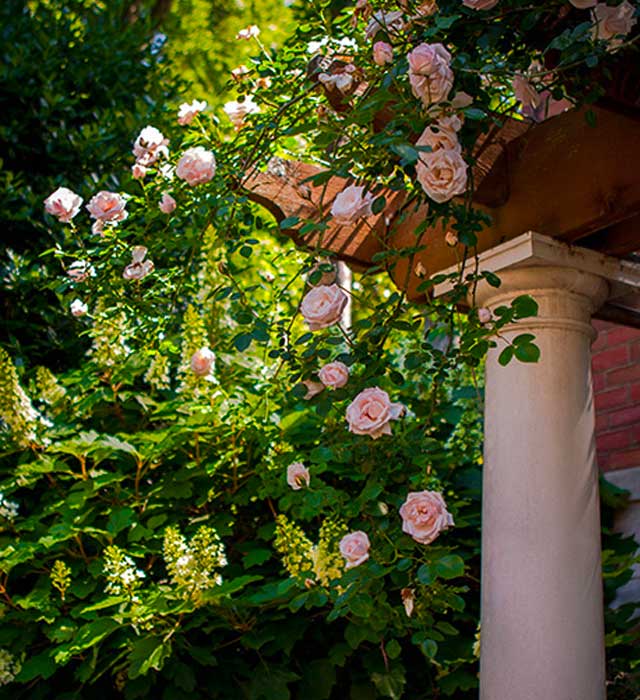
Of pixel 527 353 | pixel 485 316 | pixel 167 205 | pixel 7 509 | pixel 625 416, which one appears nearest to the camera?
pixel 527 353

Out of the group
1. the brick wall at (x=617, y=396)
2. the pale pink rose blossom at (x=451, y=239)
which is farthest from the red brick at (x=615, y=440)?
the pale pink rose blossom at (x=451, y=239)

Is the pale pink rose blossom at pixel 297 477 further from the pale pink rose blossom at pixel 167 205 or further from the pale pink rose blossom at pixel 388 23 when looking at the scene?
→ the pale pink rose blossom at pixel 388 23

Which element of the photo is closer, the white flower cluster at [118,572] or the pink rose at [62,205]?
the pink rose at [62,205]

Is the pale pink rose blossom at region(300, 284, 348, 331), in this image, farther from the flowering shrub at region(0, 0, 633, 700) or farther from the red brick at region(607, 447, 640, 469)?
the red brick at region(607, 447, 640, 469)

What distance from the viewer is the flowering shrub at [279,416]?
1726 mm

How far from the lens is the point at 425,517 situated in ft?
5.29

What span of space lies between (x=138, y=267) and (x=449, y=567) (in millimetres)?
1120

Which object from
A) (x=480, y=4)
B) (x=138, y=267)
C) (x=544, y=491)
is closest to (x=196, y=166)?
(x=138, y=267)

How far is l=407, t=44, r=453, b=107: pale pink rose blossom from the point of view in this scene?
1510mm

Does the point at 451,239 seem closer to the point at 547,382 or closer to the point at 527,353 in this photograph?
the point at 527,353

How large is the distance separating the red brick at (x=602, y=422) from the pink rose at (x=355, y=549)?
2356mm

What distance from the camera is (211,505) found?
3170 mm

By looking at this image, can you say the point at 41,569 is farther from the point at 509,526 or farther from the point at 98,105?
the point at 98,105

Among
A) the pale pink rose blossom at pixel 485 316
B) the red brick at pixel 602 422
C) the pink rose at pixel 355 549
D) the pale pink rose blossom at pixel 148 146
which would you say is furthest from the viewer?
the red brick at pixel 602 422
